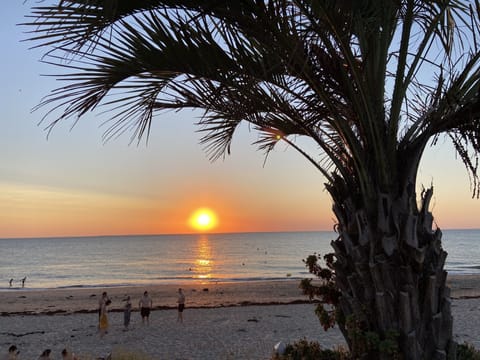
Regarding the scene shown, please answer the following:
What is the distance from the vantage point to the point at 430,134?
4.06m

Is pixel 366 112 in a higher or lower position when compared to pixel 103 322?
higher

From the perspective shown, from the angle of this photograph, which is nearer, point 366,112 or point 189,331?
point 366,112

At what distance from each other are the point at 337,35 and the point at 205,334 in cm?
1240

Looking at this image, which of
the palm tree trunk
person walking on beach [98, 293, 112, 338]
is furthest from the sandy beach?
the palm tree trunk

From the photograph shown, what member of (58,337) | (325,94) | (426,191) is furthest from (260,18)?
(58,337)

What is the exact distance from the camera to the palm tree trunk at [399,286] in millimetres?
3873

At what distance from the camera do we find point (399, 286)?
3881 millimetres

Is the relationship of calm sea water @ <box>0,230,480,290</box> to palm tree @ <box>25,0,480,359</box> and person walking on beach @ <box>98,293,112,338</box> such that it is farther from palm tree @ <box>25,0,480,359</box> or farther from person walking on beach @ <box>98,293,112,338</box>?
palm tree @ <box>25,0,480,359</box>

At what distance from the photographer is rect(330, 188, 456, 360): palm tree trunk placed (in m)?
3.87

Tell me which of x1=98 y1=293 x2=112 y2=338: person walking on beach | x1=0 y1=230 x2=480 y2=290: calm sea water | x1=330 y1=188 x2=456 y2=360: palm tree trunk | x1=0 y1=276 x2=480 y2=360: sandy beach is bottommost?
x1=0 y1=230 x2=480 y2=290: calm sea water

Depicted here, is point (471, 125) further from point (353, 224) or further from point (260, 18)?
point (260, 18)

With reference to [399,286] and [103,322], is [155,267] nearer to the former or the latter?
[103,322]

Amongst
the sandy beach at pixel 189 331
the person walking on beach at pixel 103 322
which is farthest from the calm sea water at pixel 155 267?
the person walking on beach at pixel 103 322

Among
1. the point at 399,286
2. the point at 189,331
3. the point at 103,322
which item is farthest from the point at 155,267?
the point at 399,286
